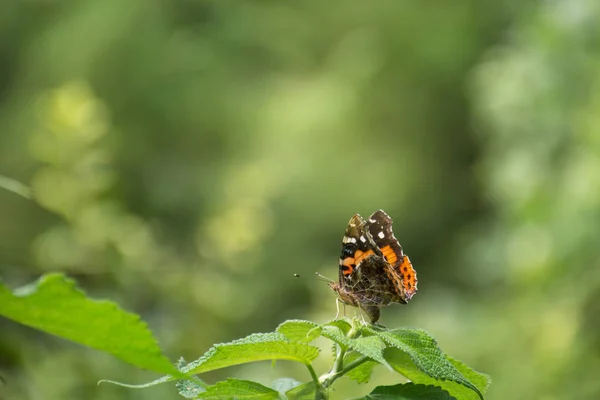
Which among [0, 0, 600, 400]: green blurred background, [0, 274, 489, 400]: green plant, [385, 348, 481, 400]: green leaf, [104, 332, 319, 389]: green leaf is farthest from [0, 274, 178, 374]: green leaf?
[0, 0, 600, 400]: green blurred background

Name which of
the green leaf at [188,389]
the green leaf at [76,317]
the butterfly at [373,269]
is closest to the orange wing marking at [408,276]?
the butterfly at [373,269]

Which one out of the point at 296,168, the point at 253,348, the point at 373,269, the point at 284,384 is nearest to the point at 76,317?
the point at 253,348

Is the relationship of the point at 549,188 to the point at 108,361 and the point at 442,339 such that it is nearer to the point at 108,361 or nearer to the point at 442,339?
the point at 442,339

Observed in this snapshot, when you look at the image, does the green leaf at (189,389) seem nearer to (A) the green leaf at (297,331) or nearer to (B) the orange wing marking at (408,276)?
(A) the green leaf at (297,331)

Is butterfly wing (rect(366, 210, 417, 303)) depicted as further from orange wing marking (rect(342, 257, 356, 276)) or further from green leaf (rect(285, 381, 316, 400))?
green leaf (rect(285, 381, 316, 400))

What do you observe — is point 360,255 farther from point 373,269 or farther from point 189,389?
point 189,389

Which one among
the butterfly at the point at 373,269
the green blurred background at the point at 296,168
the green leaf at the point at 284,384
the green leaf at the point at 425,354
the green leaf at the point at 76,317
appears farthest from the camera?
the green blurred background at the point at 296,168
